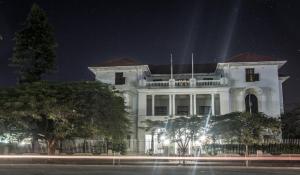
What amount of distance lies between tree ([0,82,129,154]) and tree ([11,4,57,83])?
42.4 feet

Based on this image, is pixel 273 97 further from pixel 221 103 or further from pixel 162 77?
pixel 162 77

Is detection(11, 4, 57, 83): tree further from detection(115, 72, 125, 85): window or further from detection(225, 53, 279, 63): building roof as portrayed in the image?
detection(225, 53, 279, 63): building roof

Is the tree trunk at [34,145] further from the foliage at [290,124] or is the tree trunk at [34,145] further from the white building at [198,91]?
the foliage at [290,124]

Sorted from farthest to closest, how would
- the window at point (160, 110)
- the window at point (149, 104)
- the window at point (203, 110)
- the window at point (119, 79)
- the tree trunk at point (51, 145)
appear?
the window at point (119, 79) → the window at point (160, 110) → the window at point (149, 104) → the window at point (203, 110) → the tree trunk at point (51, 145)

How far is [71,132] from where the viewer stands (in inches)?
1132

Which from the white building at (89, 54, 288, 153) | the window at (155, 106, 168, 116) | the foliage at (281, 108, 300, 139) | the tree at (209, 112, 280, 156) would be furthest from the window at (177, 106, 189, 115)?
the tree at (209, 112, 280, 156)

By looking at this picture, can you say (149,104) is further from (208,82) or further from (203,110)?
(208,82)

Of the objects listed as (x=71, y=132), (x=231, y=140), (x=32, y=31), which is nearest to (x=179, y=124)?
(x=231, y=140)

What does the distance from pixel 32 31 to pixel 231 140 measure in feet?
83.2

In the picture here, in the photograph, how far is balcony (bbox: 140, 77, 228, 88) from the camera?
1639 inches

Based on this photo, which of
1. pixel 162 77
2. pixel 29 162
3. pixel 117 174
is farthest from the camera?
pixel 162 77

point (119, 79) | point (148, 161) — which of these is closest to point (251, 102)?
point (119, 79)

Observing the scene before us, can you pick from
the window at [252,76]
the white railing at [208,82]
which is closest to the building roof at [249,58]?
the window at [252,76]

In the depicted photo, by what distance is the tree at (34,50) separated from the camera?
42.9m
